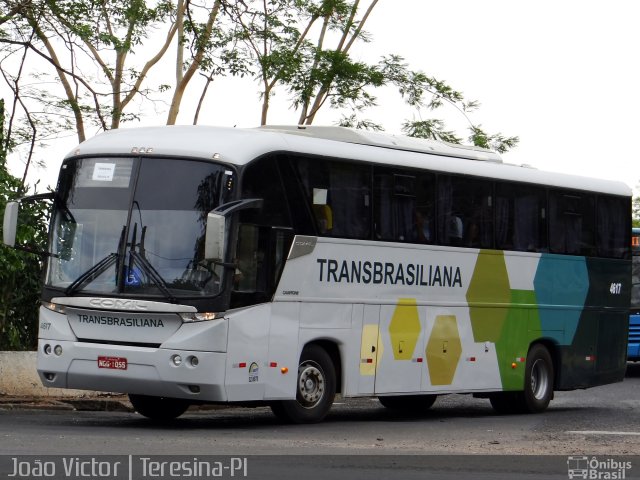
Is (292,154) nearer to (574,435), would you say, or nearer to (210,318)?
(210,318)

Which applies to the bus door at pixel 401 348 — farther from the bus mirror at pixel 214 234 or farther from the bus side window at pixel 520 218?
the bus mirror at pixel 214 234

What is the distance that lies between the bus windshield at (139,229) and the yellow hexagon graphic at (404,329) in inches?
140

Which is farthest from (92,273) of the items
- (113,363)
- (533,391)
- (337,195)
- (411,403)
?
(533,391)

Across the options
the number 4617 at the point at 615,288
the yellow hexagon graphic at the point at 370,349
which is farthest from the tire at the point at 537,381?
the yellow hexagon graphic at the point at 370,349

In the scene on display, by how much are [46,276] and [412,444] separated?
454cm

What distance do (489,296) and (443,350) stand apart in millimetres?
1323

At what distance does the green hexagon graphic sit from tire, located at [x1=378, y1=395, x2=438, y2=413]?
1.82 meters

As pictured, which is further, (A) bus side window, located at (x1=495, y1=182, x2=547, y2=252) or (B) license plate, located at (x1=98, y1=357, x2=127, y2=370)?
(A) bus side window, located at (x1=495, y1=182, x2=547, y2=252)

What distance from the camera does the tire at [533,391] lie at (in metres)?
21.3


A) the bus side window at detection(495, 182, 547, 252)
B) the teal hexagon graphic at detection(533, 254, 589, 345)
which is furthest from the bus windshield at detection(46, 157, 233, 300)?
the teal hexagon graphic at detection(533, 254, 589, 345)

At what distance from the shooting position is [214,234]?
14.9m

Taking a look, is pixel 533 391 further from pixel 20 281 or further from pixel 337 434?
pixel 20 281

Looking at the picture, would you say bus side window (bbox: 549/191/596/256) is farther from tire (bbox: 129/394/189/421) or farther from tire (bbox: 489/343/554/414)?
tire (bbox: 129/394/189/421)

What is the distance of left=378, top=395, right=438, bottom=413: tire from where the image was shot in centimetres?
2141
